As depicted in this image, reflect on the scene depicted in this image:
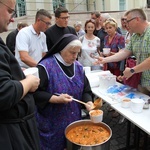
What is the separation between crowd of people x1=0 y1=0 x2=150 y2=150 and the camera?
3.58ft

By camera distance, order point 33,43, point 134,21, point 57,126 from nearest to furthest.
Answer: point 57,126, point 134,21, point 33,43

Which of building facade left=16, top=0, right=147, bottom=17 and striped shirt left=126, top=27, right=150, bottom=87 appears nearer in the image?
striped shirt left=126, top=27, right=150, bottom=87

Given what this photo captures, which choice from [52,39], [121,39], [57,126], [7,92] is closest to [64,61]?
[57,126]

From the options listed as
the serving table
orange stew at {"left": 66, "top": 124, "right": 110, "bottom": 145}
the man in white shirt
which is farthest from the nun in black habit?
the man in white shirt

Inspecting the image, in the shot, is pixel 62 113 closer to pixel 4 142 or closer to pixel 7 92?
pixel 4 142

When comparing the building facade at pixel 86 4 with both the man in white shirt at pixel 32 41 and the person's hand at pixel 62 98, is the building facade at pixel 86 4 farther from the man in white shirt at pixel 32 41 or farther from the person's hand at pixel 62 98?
the person's hand at pixel 62 98

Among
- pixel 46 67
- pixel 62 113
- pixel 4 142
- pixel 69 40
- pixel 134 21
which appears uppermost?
pixel 134 21

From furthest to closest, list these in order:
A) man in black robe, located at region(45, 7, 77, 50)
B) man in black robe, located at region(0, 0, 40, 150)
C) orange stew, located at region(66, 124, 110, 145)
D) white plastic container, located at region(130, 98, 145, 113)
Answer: man in black robe, located at region(45, 7, 77, 50), white plastic container, located at region(130, 98, 145, 113), orange stew, located at region(66, 124, 110, 145), man in black robe, located at region(0, 0, 40, 150)

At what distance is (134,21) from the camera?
7.22 feet

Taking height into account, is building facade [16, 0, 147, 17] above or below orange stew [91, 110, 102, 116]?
above

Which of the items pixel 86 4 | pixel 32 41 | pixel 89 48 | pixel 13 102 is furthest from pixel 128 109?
pixel 86 4

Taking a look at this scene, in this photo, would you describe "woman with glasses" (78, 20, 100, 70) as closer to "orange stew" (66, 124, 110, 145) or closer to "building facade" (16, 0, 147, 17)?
"orange stew" (66, 124, 110, 145)

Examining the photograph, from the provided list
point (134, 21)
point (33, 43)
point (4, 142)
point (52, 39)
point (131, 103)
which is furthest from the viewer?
point (52, 39)

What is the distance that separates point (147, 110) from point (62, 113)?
2.72 ft
